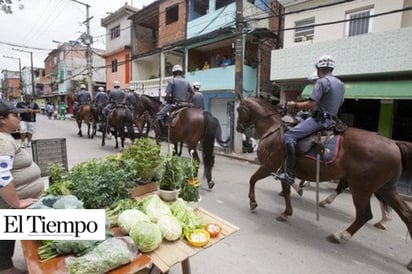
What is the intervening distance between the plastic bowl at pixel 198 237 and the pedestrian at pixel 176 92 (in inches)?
185

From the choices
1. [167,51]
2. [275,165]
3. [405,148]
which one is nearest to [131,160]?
[275,165]

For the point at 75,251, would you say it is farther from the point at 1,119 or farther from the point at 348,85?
the point at 348,85

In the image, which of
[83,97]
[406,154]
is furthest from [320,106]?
[83,97]

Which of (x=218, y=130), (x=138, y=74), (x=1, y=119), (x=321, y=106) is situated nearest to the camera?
(x=1, y=119)

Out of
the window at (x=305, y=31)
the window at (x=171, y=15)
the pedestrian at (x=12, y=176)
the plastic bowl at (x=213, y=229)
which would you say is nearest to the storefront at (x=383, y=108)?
the window at (x=305, y=31)

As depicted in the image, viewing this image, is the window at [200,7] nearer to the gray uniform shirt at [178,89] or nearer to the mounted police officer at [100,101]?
the mounted police officer at [100,101]

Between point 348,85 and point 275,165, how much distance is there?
5.16 m

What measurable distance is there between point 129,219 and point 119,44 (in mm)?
20806

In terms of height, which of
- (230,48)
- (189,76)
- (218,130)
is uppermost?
(230,48)

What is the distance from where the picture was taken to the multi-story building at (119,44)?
1894cm

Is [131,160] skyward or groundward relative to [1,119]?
groundward

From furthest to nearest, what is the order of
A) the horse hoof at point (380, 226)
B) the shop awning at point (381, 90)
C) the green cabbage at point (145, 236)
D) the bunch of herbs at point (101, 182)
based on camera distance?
the shop awning at point (381, 90) < the horse hoof at point (380, 226) < the bunch of herbs at point (101, 182) < the green cabbage at point (145, 236)

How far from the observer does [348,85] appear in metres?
7.43

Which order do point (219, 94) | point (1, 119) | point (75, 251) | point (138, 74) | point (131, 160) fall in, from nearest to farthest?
point (75, 251)
point (1, 119)
point (131, 160)
point (219, 94)
point (138, 74)
